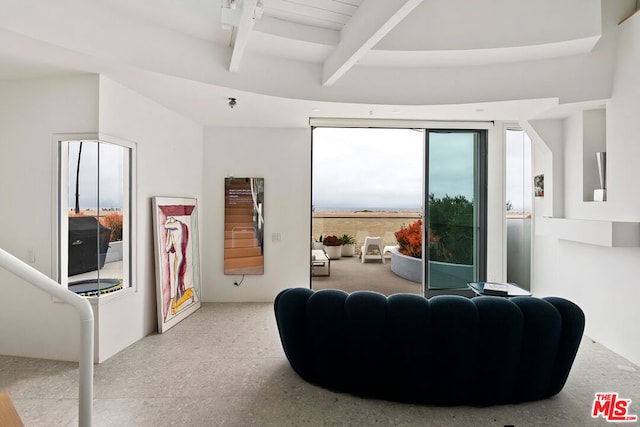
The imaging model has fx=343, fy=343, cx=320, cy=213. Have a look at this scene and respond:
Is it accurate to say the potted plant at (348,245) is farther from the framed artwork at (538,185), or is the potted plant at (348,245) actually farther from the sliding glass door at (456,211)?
the framed artwork at (538,185)

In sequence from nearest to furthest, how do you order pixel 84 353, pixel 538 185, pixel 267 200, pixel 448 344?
pixel 84 353, pixel 448 344, pixel 538 185, pixel 267 200

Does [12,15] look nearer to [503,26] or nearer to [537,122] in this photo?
[503,26]

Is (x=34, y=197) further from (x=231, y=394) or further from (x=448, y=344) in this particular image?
(x=448, y=344)

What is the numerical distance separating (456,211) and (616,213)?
6.59ft

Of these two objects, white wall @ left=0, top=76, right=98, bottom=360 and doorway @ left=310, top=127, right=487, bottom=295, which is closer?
white wall @ left=0, top=76, right=98, bottom=360

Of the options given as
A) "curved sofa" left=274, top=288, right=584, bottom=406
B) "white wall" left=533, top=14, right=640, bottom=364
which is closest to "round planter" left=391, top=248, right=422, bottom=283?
"white wall" left=533, top=14, right=640, bottom=364

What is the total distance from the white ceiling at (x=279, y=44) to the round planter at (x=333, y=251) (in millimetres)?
4195

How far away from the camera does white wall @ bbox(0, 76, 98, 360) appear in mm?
3062

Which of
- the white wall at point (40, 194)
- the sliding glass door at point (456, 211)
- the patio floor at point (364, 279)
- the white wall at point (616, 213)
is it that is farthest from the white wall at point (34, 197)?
the white wall at point (616, 213)

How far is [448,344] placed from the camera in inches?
90.2

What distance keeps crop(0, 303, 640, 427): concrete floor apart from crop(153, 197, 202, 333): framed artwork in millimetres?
588

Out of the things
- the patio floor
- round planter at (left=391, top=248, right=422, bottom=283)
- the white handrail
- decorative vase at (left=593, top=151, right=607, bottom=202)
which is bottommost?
the patio floor

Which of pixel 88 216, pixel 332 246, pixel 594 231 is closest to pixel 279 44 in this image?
pixel 88 216

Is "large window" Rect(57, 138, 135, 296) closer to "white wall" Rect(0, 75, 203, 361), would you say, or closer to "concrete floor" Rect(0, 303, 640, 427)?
"white wall" Rect(0, 75, 203, 361)
